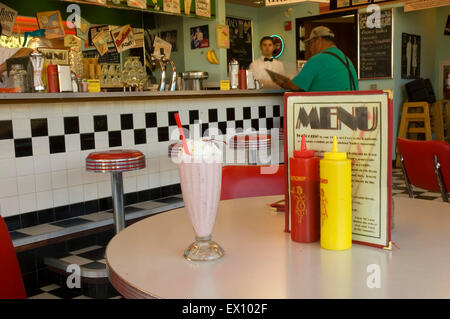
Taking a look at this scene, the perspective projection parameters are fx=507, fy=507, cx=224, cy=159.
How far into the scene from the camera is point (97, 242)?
3746 mm

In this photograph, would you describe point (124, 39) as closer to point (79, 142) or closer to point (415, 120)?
A: point (79, 142)

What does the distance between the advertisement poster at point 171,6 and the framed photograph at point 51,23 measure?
1.72 m

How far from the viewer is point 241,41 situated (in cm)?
1048

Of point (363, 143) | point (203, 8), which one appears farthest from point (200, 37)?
point (363, 143)

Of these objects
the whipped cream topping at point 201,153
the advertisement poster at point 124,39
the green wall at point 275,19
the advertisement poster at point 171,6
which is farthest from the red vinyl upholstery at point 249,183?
the green wall at point 275,19

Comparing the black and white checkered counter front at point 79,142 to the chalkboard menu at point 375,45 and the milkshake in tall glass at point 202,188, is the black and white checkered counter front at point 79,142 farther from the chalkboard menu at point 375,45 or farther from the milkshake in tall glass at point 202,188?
the chalkboard menu at point 375,45

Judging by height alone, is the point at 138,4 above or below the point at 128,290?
above

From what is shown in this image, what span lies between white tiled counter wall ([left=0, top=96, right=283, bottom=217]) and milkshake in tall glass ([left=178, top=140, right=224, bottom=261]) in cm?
262

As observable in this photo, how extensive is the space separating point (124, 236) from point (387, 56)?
7.33 meters

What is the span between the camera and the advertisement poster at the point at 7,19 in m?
6.53

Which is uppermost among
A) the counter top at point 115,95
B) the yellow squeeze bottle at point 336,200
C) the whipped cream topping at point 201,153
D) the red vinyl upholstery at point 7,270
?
the counter top at point 115,95

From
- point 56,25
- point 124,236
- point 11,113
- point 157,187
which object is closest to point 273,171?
point 124,236

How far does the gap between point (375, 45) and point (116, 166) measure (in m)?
5.94

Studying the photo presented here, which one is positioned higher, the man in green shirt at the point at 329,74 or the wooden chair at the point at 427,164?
the man in green shirt at the point at 329,74
